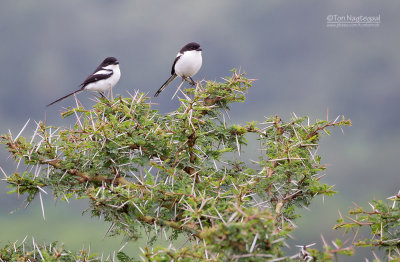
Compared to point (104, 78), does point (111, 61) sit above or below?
Result: above

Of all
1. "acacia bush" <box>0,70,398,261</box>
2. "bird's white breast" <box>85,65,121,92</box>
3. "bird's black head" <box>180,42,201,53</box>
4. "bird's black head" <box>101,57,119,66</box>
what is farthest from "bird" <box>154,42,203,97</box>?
"acacia bush" <box>0,70,398,261</box>

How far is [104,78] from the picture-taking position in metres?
9.71

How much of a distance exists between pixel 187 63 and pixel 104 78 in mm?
1721

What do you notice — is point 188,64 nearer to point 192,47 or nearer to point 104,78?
point 192,47

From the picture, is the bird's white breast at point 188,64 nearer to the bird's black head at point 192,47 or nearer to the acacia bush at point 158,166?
the bird's black head at point 192,47

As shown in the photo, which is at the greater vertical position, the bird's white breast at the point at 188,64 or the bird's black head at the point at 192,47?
the bird's black head at the point at 192,47

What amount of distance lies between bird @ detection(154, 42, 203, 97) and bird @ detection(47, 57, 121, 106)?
0.99 meters

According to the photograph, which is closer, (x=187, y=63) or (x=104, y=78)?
(x=187, y=63)

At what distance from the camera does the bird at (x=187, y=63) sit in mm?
9375

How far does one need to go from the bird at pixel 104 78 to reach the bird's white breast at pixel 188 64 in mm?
1324

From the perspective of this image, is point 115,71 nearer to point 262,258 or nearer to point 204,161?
point 204,161

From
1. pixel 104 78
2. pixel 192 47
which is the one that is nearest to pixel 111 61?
pixel 104 78

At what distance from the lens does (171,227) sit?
5184 mm

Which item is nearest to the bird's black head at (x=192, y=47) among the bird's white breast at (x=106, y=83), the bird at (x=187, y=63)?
the bird at (x=187, y=63)
